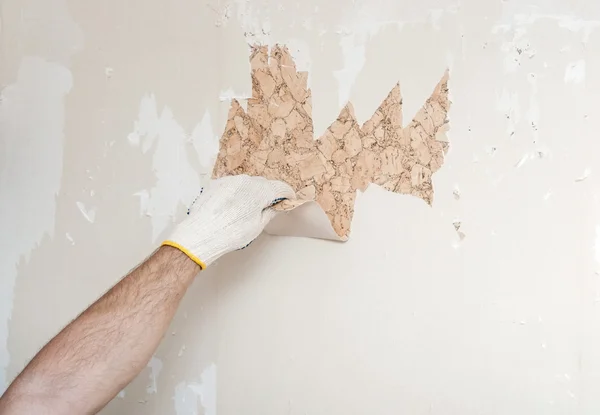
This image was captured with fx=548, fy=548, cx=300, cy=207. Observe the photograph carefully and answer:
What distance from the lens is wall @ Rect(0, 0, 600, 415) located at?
1203 mm

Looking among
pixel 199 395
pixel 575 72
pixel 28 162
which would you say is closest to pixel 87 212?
pixel 28 162

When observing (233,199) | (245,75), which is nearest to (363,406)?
(233,199)

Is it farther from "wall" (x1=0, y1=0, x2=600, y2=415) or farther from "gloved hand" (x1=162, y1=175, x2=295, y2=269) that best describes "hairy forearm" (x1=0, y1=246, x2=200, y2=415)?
"wall" (x1=0, y1=0, x2=600, y2=415)

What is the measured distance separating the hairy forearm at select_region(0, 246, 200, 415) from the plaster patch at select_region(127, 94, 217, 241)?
1.27 feet

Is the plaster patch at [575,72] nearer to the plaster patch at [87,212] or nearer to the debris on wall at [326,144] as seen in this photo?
the debris on wall at [326,144]

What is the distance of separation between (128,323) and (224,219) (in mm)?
308

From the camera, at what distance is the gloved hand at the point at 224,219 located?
1.25m

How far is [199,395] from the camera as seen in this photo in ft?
5.20

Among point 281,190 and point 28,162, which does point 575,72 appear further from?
point 28,162

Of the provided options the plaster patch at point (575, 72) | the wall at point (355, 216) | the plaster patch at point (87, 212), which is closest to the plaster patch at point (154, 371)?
the wall at point (355, 216)

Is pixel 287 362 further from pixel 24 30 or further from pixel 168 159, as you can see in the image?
pixel 24 30

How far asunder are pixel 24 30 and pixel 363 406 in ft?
5.11

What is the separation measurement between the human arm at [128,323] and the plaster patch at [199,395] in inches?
15.9

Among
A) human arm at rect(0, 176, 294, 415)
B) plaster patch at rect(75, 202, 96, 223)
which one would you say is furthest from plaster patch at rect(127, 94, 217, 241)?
human arm at rect(0, 176, 294, 415)
